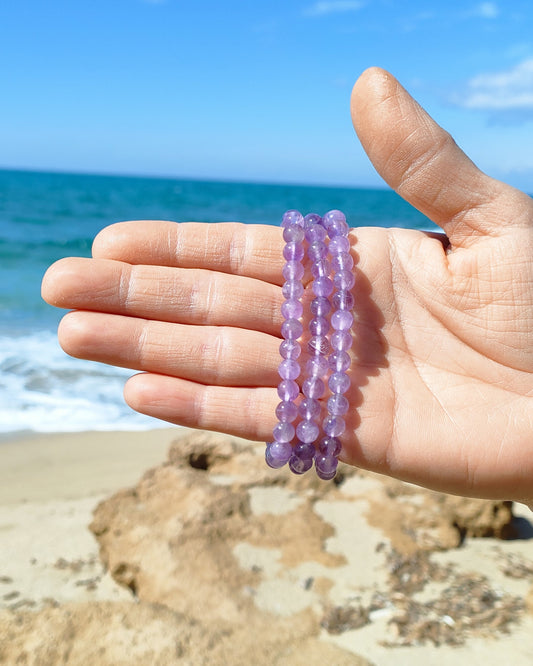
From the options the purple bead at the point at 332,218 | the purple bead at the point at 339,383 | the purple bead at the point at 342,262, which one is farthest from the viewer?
the purple bead at the point at 332,218

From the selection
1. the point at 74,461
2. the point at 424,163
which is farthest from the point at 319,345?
the point at 74,461

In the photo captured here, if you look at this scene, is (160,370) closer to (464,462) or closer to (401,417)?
(401,417)

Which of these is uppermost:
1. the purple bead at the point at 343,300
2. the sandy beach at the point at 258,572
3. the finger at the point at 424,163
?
the finger at the point at 424,163

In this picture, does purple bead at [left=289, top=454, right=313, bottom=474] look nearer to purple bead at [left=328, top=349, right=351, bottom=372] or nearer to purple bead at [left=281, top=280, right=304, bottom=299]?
purple bead at [left=328, top=349, right=351, bottom=372]

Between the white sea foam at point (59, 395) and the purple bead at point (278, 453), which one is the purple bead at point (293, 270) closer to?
the purple bead at point (278, 453)

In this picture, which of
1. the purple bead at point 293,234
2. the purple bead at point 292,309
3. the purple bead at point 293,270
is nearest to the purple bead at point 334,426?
the purple bead at point 292,309

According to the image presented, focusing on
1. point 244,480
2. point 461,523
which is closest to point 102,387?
point 244,480
